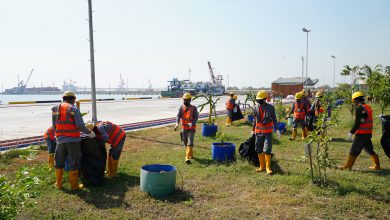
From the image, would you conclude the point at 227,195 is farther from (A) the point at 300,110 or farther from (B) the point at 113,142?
(A) the point at 300,110

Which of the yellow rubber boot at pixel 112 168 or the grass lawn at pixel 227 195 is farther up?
the yellow rubber boot at pixel 112 168

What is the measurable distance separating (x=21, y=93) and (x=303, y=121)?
645ft

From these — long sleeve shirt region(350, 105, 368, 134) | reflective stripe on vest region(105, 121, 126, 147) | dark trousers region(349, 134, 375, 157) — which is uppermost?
long sleeve shirt region(350, 105, 368, 134)

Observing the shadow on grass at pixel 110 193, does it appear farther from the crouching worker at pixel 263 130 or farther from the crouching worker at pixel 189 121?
the crouching worker at pixel 263 130

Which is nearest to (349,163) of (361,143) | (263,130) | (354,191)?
(361,143)

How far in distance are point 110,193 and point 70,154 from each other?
3.19 feet

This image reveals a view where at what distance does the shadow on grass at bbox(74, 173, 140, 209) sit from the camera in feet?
17.3

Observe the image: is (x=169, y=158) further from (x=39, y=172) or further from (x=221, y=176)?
(x=39, y=172)

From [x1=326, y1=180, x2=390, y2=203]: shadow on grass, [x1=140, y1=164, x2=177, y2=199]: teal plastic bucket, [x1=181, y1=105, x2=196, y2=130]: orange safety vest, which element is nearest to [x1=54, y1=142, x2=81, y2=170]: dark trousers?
[x1=140, y1=164, x2=177, y2=199]: teal plastic bucket

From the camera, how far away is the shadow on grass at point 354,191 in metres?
5.40

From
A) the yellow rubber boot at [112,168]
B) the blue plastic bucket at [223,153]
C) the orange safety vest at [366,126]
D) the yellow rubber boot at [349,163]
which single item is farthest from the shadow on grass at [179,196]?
the orange safety vest at [366,126]

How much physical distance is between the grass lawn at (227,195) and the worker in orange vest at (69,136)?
0.36 m

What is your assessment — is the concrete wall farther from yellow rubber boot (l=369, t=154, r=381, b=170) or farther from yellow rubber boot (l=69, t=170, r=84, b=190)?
yellow rubber boot (l=69, t=170, r=84, b=190)

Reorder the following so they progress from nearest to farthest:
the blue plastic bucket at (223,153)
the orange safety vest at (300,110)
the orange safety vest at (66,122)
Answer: the orange safety vest at (66,122)
the blue plastic bucket at (223,153)
the orange safety vest at (300,110)
